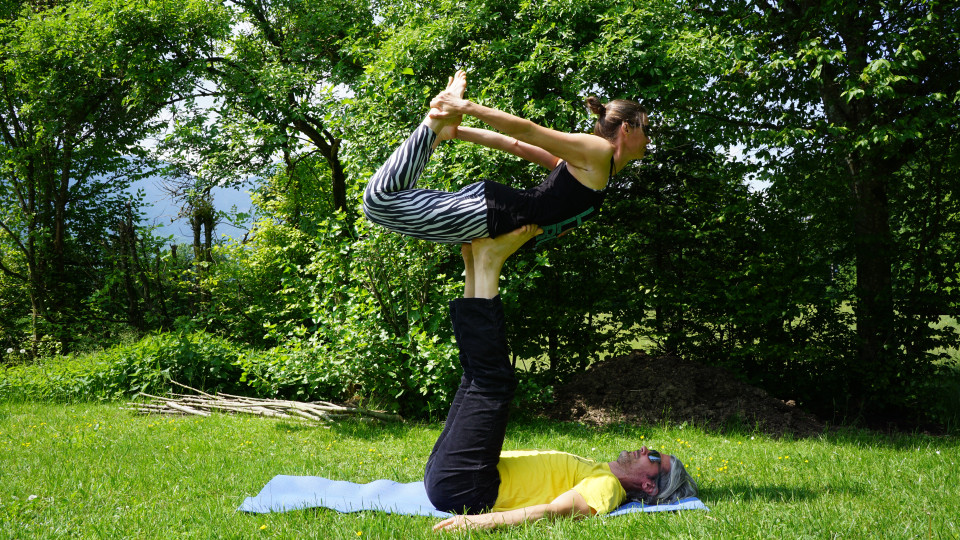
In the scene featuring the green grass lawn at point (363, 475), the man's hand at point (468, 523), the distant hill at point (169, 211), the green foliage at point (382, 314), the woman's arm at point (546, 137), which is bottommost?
the green grass lawn at point (363, 475)

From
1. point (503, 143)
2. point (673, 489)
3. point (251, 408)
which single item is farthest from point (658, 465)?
point (251, 408)

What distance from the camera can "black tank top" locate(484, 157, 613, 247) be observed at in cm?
337

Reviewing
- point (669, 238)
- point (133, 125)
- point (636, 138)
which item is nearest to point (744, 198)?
point (669, 238)

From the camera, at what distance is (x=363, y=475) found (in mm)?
4480

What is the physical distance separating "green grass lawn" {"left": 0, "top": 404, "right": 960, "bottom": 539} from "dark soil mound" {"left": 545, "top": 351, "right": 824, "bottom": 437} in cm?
46

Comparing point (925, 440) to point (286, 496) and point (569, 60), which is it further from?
point (286, 496)

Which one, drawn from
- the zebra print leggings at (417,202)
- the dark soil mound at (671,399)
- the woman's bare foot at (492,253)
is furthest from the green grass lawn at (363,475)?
the zebra print leggings at (417,202)

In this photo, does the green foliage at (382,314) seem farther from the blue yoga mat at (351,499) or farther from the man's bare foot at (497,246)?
the man's bare foot at (497,246)

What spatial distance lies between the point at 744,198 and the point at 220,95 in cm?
789

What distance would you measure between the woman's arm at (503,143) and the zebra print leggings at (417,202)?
221 mm

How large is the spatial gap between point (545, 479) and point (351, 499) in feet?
3.58

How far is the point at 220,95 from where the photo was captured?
1033cm

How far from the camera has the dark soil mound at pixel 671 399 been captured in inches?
264

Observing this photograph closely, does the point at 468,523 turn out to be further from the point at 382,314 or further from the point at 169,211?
the point at 169,211
